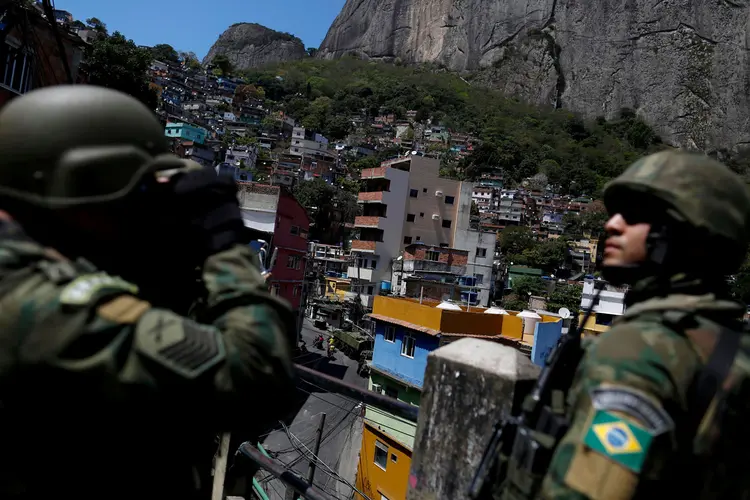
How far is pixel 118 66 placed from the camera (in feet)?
90.8

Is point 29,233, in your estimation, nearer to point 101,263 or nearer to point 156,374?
point 101,263

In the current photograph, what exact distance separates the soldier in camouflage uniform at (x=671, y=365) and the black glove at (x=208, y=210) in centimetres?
113

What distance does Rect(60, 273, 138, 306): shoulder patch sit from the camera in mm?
1174

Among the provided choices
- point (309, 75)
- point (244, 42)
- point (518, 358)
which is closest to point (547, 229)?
point (518, 358)

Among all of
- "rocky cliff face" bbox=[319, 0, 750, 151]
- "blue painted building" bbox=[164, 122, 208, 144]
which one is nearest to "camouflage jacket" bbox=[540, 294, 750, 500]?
"blue painted building" bbox=[164, 122, 208, 144]

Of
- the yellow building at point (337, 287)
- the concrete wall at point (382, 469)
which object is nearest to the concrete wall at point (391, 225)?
the yellow building at point (337, 287)

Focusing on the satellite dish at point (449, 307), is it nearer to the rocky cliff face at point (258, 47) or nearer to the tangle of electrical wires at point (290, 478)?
the tangle of electrical wires at point (290, 478)

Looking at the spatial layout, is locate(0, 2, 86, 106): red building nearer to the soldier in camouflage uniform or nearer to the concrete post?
the concrete post

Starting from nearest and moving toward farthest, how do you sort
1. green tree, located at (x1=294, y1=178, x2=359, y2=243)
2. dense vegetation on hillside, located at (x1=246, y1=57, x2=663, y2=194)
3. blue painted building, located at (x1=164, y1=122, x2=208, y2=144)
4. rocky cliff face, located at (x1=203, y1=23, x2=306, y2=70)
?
green tree, located at (x1=294, y1=178, x2=359, y2=243) < blue painted building, located at (x1=164, y1=122, x2=208, y2=144) < dense vegetation on hillside, located at (x1=246, y1=57, x2=663, y2=194) < rocky cliff face, located at (x1=203, y1=23, x2=306, y2=70)

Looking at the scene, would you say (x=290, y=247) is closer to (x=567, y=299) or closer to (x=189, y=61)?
(x=567, y=299)

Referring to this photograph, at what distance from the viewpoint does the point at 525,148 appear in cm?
9344

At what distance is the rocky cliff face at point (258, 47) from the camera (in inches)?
6048

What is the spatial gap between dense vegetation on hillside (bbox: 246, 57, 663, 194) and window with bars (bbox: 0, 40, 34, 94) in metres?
73.8

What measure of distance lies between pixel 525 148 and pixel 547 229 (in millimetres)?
31217
